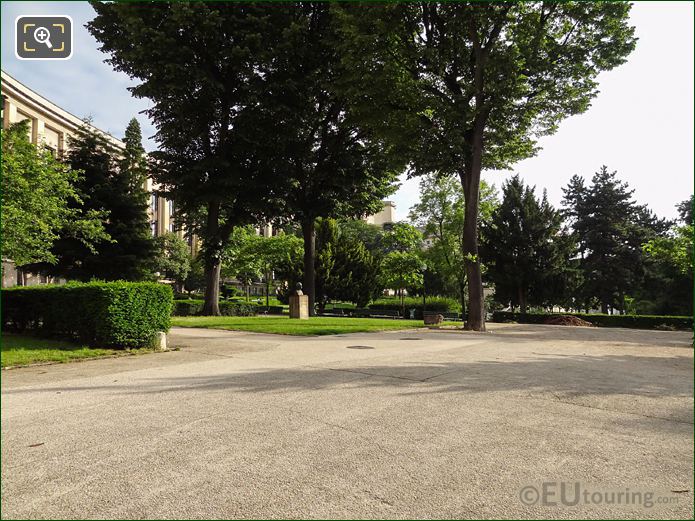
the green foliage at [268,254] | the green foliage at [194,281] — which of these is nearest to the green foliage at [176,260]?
the green foliage at [194,281]

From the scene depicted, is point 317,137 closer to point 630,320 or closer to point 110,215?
point 110,215

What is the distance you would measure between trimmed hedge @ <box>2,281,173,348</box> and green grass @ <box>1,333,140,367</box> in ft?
1.20

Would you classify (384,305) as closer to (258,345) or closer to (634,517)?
(258,345)

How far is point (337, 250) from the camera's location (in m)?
46.3

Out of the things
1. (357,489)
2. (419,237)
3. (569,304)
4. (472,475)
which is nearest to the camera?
(357,489)

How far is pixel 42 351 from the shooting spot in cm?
950

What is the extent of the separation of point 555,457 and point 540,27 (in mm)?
19915

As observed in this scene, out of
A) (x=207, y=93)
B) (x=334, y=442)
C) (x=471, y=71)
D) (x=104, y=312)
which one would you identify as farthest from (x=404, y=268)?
(x=334, y=442)

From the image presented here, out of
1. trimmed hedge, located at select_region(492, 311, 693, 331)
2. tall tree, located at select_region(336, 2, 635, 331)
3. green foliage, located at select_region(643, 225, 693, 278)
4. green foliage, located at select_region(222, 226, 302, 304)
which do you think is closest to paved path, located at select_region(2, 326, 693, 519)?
green foliage, located at select_region(643, 225, 693, 278)

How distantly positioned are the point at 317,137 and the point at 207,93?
7807mm

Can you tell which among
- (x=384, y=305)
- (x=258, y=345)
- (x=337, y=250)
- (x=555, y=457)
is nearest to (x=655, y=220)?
(x=384, y=305)

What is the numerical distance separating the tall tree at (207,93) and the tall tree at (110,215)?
9.59 feet

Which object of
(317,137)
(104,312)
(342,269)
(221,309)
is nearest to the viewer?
(104,312)

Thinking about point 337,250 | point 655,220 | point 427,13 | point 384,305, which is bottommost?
point 384,305
